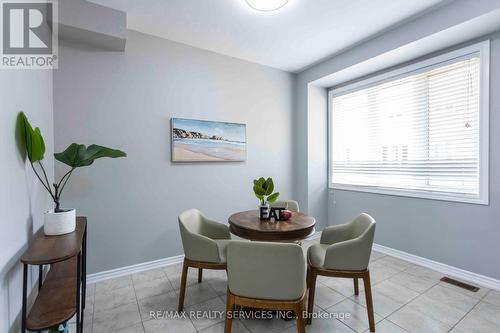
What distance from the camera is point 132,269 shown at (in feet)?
8.61

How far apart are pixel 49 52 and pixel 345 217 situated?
13.5ft

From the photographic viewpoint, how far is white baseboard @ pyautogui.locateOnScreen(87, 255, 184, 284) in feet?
8.02

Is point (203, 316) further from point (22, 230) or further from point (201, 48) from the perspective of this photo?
point (201, 48)

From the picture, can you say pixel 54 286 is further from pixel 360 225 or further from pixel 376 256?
pixel 376 256

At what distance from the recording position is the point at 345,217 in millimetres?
3666

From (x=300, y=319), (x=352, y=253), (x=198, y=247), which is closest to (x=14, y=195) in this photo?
(x=198, y=247)

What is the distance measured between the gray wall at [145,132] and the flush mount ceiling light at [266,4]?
1.09m

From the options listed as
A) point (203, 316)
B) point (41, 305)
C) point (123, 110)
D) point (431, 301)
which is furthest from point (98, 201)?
point (431, 301)

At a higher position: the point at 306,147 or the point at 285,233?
the point at 306,147

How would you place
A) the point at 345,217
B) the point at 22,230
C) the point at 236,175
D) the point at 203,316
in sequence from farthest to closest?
the point at 345,217 → the point at 236,175 → the point at 203,316 → the point at 22,230

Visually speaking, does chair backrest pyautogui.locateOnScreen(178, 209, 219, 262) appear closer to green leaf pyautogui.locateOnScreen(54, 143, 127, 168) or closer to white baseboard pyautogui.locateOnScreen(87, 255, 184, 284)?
green leaf pyautogui.locateOnScreen(54, 143, 127, 168)

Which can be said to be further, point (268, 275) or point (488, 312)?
point (488, 312)

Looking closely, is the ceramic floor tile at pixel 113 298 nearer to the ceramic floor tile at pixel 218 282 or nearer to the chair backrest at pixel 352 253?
the ceramic floor tile at pixel 218 282

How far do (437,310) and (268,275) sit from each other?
5.51ft
